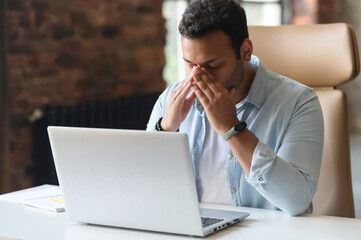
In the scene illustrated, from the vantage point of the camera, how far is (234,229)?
1372 millimetres

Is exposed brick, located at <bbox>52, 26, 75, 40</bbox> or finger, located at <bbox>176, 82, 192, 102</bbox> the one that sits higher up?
exposed brick, located at <bbox>52, 26, 75, 40</bbox>

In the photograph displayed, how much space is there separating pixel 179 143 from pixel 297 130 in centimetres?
49

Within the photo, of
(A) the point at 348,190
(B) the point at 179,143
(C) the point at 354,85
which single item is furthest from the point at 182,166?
(C) the point at 354,85

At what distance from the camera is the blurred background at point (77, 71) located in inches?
114

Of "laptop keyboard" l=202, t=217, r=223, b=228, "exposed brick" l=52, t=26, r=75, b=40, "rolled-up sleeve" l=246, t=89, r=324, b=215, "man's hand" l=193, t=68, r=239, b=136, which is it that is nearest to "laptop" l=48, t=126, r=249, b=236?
"laptop keyboard" l=202, t=217, r=223, b=228

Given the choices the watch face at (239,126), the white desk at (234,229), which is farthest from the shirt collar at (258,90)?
the white desk at (234,229)

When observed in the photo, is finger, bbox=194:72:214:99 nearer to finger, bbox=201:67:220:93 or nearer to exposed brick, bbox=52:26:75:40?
finger, bbox=201:67:220:93

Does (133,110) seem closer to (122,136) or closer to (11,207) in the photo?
(11,207)

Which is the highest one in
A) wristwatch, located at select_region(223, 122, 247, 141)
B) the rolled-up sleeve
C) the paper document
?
wristwatch, located at select_region(223, 122, 247, 141)

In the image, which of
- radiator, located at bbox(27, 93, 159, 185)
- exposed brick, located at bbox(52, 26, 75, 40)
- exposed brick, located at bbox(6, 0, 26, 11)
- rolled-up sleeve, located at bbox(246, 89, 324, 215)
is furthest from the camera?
exposed brick, located at bbox(52, 26, 75, 40)

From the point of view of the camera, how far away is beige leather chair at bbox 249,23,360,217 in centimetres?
191

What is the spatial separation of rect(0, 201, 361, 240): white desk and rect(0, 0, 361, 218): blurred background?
56.8 inches

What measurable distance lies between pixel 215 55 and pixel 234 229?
49 cm

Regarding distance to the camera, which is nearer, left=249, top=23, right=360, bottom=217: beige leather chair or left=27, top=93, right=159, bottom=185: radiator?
left=249, top=23, right=360, bottom=217: beige leather chair
